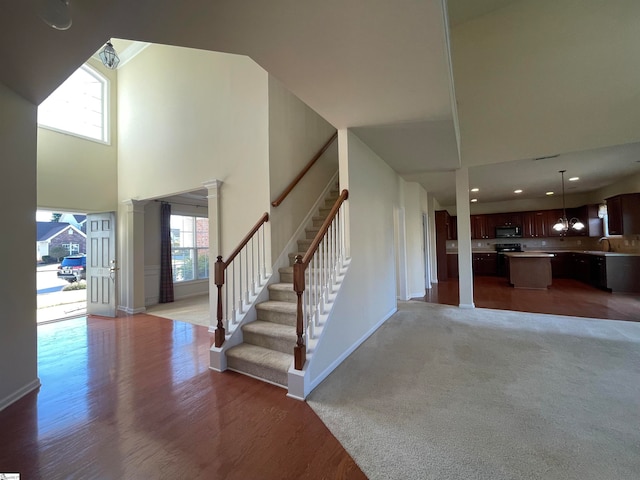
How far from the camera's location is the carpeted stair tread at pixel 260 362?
90.4 inches

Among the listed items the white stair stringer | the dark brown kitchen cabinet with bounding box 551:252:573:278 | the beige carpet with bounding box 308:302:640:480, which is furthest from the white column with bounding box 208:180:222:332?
the dark brown kitchen cabinet with bounding box 551:252:573:278

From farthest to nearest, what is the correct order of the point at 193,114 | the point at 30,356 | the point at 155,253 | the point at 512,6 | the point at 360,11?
the point at 155,253 → the point at 193,114 → the point at 512,6 → the point at 30,356 → the point at 360,11

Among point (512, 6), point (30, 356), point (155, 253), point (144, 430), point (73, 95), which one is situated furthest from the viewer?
point (155, 253)

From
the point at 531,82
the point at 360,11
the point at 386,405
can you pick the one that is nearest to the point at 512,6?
the point at 531,82

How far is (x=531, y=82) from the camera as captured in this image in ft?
13.6

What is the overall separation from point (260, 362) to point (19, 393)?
204 centimetres

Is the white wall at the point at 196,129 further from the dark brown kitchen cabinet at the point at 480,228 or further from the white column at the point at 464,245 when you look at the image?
the dark brown kitchen cabinet at the point at 480,228

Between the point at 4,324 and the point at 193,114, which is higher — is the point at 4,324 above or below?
below

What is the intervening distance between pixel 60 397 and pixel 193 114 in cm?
414

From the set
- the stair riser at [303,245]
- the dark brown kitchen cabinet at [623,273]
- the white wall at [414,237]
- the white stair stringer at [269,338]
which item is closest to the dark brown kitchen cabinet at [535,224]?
the dark brown kitchen cabinet at [623,273]

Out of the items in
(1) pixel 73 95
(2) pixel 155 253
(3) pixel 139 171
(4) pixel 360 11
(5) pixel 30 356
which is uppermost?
(1) pixel 73 95

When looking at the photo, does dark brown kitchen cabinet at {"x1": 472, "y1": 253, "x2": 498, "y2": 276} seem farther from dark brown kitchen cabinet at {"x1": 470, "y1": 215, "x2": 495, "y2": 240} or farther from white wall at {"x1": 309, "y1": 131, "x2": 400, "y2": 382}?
white wall at {"x1": 309, "y1": 131, "x2": 400, "y2": 382}

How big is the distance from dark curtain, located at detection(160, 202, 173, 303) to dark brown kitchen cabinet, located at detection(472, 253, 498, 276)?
955 centimetres

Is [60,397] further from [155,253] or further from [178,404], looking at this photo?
[155,253]
